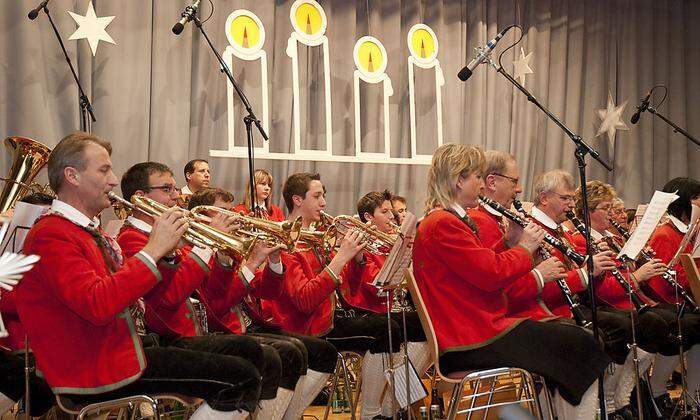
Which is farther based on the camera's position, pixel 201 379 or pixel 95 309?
pixel 201 379

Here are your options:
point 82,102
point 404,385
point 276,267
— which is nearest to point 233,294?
point 276,267

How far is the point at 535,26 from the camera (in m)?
9.27

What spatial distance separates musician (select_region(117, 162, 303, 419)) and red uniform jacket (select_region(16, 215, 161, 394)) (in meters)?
0.62

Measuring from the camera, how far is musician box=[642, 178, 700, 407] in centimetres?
523

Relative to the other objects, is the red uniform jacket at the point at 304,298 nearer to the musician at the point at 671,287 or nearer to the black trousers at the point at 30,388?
the black trousers at the point at 30,388

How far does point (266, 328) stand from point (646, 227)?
210 cm

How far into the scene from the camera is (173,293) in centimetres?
351

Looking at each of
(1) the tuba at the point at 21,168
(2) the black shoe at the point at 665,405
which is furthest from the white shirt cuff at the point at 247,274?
(2) the black shoe at the point at 665,405

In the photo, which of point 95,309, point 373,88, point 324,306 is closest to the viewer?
point 95,309

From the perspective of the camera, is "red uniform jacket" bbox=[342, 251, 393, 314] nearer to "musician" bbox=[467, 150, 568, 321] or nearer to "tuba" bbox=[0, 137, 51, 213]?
"musician" bbox=[467, 150, 568, 321]

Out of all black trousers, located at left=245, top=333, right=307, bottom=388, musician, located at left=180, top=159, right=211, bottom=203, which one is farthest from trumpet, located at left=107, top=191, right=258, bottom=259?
musician, located at left=180, top=159, right=211, bottom=203

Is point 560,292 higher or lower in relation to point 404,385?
higher

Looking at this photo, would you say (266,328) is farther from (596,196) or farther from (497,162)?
(596,196)

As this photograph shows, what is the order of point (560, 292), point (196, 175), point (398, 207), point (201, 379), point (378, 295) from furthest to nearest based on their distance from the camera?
point (398, 207) → point (196, 175) → point (378, 295) → point (560, 292) → point (201, 379)
